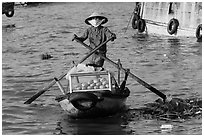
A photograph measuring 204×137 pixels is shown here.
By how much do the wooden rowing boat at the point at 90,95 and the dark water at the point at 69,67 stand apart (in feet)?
0.84

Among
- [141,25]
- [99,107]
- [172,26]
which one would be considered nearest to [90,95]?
[99,107]

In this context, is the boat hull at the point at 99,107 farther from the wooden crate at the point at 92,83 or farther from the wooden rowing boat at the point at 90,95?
the wooden crate at the point at 92,83

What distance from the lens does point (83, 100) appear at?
35.2 feet

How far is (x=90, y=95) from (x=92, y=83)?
541mm

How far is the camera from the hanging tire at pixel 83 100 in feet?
34.6

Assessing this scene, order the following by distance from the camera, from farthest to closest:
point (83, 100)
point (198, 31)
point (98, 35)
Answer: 1. point (198, 31)
2. point (98, 35)
3. point (83, 100)

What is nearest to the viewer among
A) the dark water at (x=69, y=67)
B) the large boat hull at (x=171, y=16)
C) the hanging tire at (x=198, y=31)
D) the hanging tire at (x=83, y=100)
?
Result: the hanging tire at (x=83, y=100)

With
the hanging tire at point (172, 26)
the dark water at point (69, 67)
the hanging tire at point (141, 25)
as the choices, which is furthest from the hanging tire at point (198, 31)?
the hanging tire at point (141, 25)

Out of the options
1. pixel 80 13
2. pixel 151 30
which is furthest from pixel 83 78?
pixel 80 13

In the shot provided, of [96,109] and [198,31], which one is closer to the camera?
[96,109]

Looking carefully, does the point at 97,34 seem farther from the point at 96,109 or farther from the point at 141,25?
the point at 141,25

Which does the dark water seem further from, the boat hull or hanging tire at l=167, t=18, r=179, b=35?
hanging tire at l=167, t=18, r=179, b=35

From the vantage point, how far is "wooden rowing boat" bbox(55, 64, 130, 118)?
10.7 metres

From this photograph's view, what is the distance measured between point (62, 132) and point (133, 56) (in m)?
12.6
